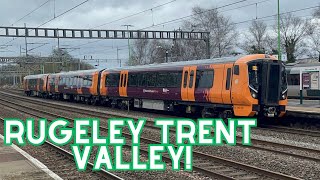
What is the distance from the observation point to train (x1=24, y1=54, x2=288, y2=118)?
17.4 m

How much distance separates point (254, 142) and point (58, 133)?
24.5ft

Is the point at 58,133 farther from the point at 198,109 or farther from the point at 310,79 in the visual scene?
the point at 310,79

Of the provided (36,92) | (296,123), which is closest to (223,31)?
(36,92)

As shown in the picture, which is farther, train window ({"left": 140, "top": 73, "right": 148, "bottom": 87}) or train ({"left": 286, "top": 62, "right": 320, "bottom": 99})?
train ({"left": 286, "top": 62, "right": 320, "bottom": 99})

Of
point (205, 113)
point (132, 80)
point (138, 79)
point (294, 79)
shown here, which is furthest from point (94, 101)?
point (205, 113)

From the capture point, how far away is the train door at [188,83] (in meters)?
20.5

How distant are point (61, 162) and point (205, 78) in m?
→ 9.65

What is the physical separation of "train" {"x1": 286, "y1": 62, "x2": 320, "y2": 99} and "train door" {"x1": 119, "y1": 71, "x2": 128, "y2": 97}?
10.7 m

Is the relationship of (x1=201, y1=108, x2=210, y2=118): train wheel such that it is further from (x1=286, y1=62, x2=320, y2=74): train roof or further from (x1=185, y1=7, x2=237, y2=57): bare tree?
(x1=185, y1=7, x2=237, y2=57): bare tree

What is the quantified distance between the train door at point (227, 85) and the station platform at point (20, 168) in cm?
878

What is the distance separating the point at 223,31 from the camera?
196 feet

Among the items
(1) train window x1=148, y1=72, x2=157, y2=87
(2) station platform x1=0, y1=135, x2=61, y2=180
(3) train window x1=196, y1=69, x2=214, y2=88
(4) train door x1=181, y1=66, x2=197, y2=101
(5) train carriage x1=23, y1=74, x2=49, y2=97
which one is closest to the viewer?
(2) station platform x1=0, y1=135, x2=61, y2=180

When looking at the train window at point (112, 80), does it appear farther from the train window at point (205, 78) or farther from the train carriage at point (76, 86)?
the train window at point (205, 78)

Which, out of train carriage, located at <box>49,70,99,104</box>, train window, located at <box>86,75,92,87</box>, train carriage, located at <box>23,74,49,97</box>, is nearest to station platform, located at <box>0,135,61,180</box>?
train carriage, located at <box>49,70,99,104</box>
